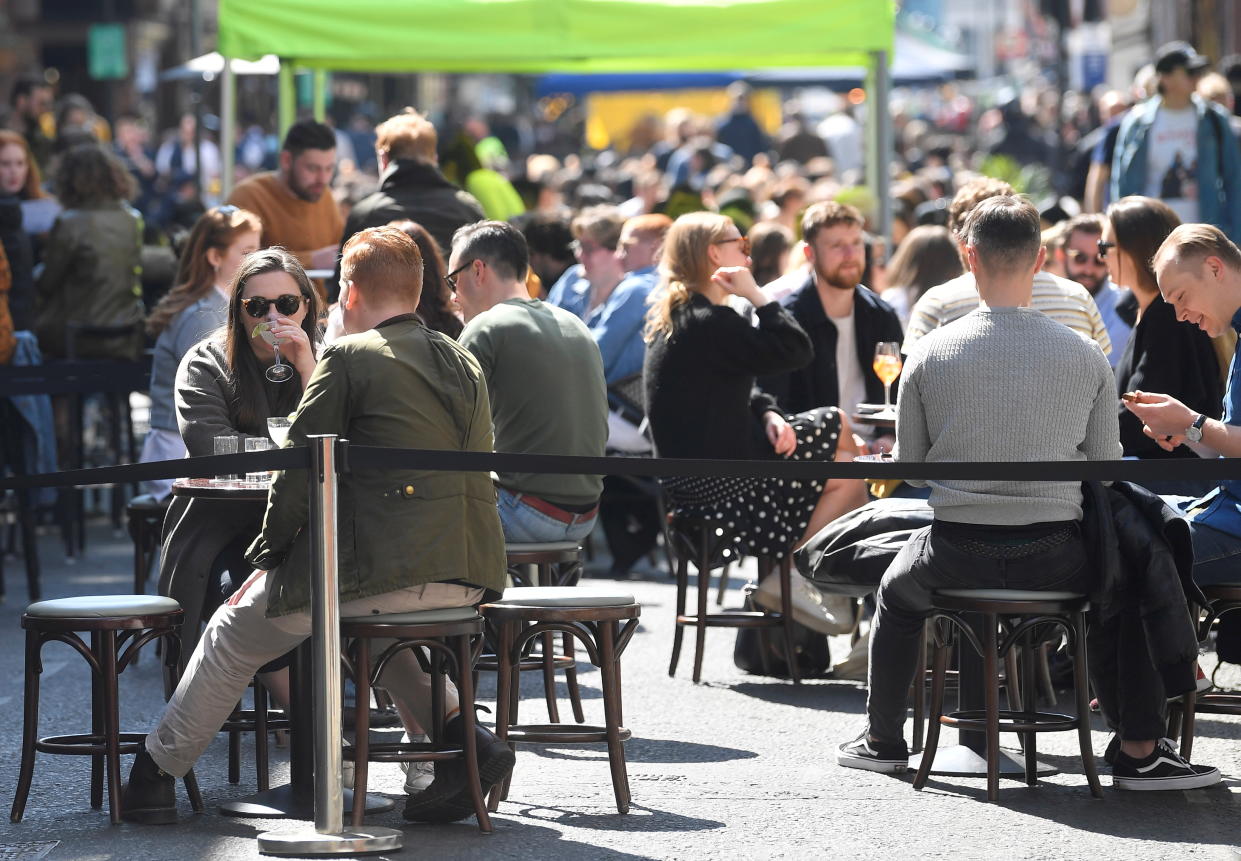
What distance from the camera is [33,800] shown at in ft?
20.5

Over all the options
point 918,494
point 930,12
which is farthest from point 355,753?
point 930,12

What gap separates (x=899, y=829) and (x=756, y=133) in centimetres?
2261

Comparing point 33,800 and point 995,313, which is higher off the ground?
point 995,313

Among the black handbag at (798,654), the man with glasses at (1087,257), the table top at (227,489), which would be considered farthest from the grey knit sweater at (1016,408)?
the man with glasses at (1087,257)

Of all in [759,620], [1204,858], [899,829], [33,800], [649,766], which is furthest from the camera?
[759,620]

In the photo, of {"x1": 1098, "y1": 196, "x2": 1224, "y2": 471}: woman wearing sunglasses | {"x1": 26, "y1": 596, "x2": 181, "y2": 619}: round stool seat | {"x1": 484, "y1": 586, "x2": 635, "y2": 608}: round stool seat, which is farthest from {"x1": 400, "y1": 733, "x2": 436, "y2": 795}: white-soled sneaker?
{"x1": 1098, "y1": 196, "x2": 1224, "y2": 471}: woman wearing sunglasses

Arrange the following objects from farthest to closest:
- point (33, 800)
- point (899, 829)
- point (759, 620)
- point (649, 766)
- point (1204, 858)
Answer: point (759, 620), point (649, 766), point (33, 800), point (899, 829), point (1204, 858)

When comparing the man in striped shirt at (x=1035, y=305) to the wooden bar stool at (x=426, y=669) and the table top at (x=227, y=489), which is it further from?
the wooden bar stool at (x=426, y=669)

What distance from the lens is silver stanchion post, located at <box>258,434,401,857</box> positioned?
538 cm

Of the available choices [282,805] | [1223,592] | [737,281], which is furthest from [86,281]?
[1223,592]

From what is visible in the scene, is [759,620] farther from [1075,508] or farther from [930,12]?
[930,12]

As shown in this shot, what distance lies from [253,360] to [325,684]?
164cm

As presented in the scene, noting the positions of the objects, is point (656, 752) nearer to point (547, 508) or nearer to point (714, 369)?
point (547, 508)

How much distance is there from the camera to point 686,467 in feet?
18.2
